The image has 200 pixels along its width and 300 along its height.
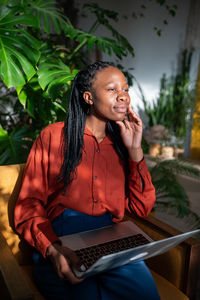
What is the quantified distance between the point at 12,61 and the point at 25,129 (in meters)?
0.52

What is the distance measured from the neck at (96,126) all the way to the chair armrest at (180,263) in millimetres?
457

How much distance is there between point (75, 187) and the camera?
4.01ft

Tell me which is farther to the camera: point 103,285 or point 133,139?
point 133,139

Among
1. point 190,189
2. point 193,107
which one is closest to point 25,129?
point 190,189

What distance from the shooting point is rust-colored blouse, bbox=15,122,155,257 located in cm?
116

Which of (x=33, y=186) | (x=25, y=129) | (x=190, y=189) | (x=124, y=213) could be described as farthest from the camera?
(x=190, y=189)

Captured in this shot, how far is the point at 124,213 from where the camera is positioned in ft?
4.76

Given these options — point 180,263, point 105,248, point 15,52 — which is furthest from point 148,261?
point 15,52

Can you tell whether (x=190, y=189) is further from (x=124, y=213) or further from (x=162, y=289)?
(x=162, y=289)

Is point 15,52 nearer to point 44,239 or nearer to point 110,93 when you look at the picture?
point 110,93

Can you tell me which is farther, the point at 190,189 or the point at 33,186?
the point at 190,189

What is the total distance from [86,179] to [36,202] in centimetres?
22

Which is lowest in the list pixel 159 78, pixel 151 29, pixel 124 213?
pixel 124 213

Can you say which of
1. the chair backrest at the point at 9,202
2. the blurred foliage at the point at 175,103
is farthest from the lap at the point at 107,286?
the blurred foliage at the point at 175,103
